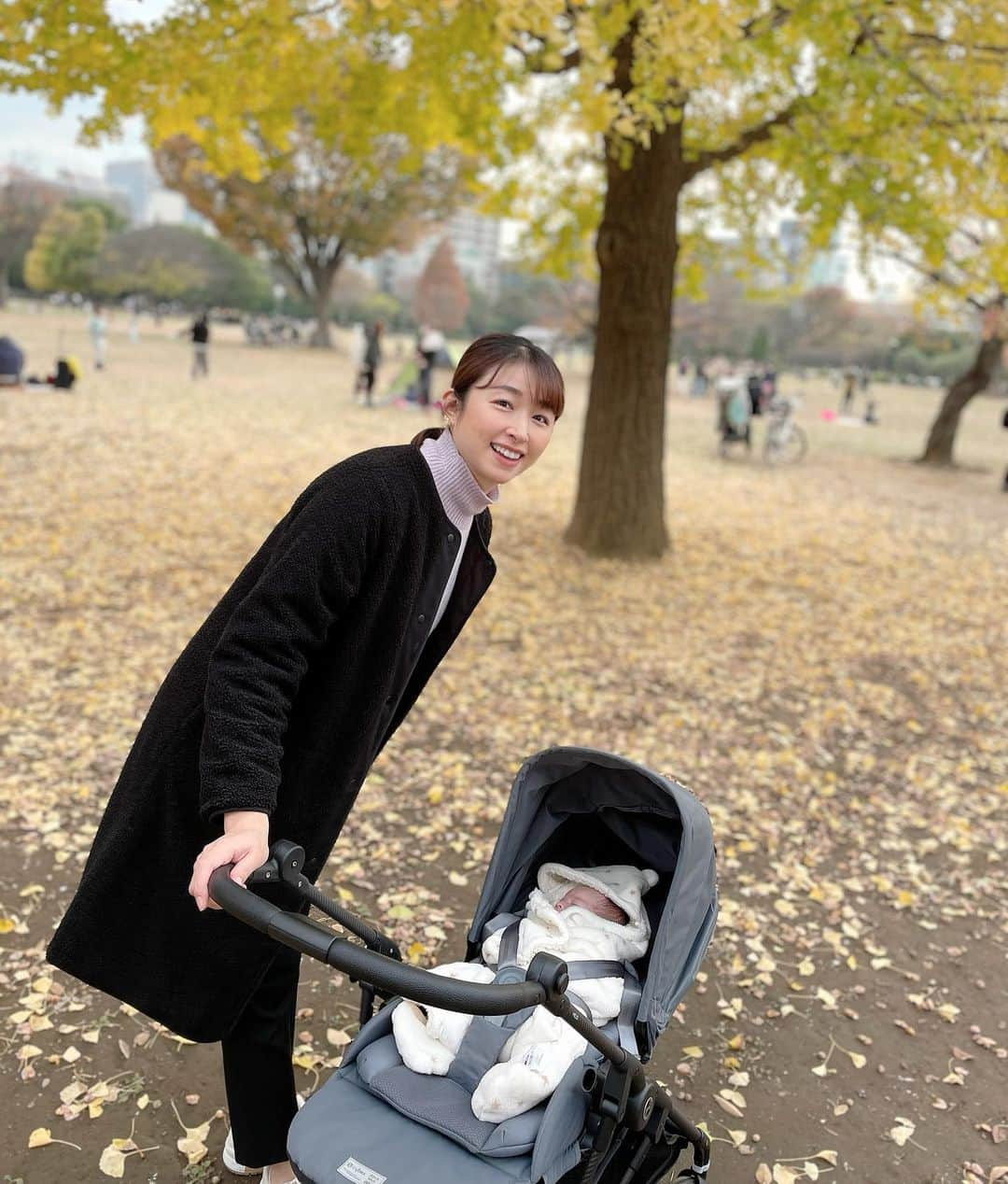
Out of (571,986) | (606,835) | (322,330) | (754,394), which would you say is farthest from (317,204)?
(571,986)

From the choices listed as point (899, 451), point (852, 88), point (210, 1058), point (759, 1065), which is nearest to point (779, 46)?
point (852, 88)

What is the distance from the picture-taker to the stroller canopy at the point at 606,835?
86.5 inches

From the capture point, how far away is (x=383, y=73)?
814 centimetres

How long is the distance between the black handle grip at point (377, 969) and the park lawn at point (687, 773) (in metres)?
1.47

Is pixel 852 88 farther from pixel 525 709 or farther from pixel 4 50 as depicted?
pixel 4 50

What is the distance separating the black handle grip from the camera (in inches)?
57.2

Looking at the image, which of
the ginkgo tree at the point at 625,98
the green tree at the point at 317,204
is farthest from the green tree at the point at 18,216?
the ginkgo tree at the point at 625,98

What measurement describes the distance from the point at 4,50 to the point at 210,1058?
20.5 feet

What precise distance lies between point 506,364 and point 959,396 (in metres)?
18.4

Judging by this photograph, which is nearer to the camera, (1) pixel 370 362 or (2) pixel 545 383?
(2) pixel 545 383

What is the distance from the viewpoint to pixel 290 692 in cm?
177

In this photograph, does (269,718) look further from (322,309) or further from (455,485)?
(322,309)

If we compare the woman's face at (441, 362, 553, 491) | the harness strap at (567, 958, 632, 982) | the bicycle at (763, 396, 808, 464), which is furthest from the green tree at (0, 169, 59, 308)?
the harness strap at (567, 958, 632, 982)

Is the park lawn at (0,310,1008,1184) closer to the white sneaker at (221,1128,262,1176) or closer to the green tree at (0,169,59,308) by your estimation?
the white sneaker at (221,1128,262,1176)
